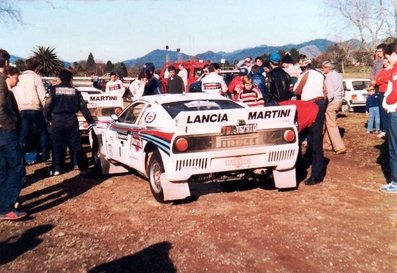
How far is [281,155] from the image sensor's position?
6.46 m

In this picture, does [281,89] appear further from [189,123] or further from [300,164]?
[189,123]

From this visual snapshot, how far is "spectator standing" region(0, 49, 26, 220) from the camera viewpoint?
5809 millimetres

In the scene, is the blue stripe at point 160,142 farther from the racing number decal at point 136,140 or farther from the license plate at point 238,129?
the license plate at point 238,129

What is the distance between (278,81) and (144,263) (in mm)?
5363

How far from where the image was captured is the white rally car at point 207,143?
5.94 m

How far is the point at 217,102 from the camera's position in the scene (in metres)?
7.21

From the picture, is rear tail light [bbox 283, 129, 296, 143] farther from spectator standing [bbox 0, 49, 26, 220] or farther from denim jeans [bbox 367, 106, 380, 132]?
denim jeans [bbox 367, 106, 380, 132]

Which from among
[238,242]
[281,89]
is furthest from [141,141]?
[281,89]

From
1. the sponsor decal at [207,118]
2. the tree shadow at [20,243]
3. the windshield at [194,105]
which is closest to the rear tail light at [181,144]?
the sponsor decal at [207,118]

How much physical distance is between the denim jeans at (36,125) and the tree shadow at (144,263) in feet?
16.4

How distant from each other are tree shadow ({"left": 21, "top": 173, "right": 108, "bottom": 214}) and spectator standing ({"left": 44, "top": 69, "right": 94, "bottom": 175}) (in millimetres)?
639

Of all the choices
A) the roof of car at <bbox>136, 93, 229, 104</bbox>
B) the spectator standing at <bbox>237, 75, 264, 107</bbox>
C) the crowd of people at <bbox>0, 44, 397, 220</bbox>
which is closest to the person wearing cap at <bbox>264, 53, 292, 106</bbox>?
the crowd of people at <bbox>0, 44, 397, 220</bbox>

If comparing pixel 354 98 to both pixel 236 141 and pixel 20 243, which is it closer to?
pixel 236 141

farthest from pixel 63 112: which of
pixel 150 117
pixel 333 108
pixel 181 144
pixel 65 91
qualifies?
pixel 333 108
